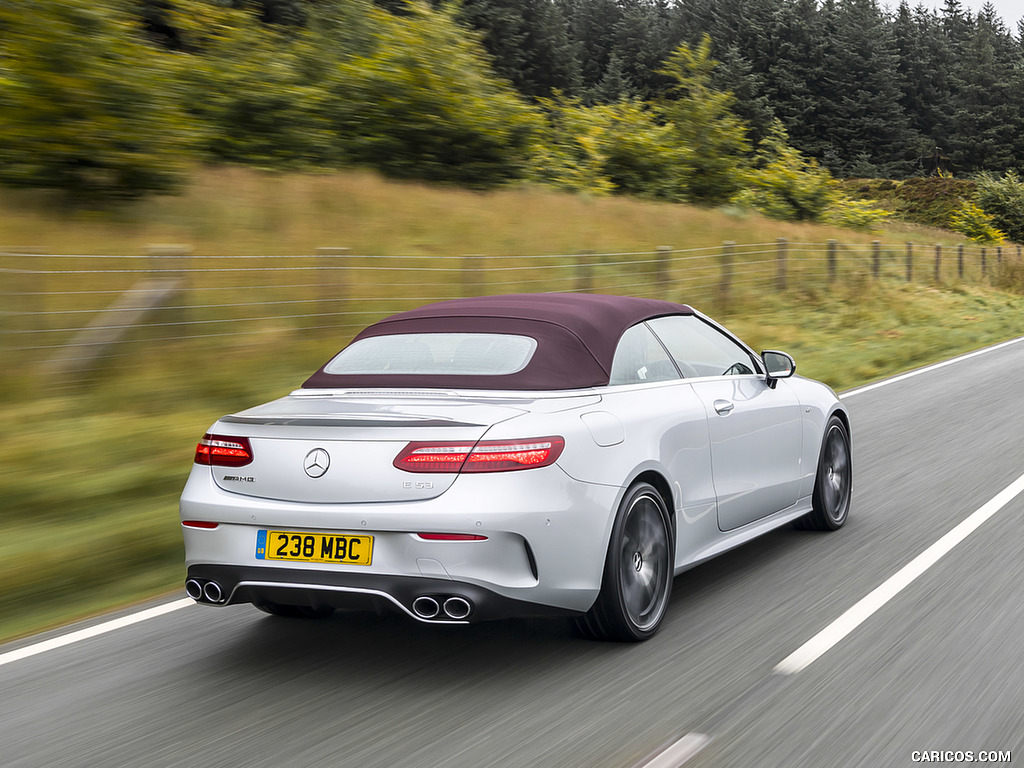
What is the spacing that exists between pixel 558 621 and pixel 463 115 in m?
19.9

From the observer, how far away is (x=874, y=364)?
16891 millimetres

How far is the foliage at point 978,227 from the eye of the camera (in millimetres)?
47875

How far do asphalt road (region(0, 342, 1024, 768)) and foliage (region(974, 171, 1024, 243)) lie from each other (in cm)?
4994

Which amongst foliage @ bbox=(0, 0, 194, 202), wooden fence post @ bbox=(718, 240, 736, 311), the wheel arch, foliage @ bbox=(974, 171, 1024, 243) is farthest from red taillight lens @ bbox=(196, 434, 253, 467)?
foliage @ bbox=(974, 171, 1024, 243)

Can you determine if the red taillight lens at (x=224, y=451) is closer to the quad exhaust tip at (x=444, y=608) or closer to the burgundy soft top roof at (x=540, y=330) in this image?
the burgundy soft top roof at (x=540, y=330)

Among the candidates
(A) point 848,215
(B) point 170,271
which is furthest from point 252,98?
(A) point 848,215

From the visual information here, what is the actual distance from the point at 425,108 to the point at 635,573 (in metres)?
20.0

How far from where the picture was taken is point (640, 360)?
5.23m

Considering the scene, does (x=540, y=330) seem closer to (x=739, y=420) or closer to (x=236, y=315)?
(x=739, y=420)

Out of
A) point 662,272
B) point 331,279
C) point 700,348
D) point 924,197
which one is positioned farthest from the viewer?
point 924,197

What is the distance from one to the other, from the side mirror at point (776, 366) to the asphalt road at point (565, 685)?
97cm

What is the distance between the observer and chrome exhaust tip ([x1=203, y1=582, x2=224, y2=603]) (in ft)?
14.2

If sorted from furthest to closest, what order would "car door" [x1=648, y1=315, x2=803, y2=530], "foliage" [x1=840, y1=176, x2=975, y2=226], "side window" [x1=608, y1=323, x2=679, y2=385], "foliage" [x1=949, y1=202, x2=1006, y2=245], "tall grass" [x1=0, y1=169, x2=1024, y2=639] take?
"foliage" [x1=840, y1=176, x2=975, y2=226] < "foliage" [x1=949, y1=202, x2=1006, y2=245] < "tall grass" [x1=0, y1=169, x2=1024, y2=639] < "car door" [x1=648, y1=315, x2=803, y2=530] < "side window" [x1=608, y1=323, x2=679, y2=385]

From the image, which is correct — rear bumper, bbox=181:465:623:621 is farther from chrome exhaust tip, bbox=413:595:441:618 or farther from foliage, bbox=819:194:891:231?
foliage, bbox=819:194:891:231
